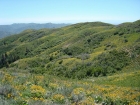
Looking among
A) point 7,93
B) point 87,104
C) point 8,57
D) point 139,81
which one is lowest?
point 8,57

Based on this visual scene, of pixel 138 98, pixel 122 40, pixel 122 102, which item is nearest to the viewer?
pixel 122 102

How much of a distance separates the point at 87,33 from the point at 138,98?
293 ft

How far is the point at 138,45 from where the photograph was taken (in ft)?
138

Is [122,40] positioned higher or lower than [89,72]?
higher

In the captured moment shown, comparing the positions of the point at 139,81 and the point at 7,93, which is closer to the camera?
the point at 7,93

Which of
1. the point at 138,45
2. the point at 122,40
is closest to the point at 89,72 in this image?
the point at 138,45

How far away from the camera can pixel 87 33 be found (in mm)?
99312

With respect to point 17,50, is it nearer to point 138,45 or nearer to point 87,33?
point 87,33

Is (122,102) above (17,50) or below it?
above

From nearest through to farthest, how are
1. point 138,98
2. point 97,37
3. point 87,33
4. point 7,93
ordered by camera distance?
point 7,93 < point 138,98 < point 97,37 < point 87,33

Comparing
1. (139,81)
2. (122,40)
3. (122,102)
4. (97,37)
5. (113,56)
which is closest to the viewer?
(122,102)

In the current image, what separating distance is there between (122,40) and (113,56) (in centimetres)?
1614

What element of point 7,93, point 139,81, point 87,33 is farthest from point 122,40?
point 7,93

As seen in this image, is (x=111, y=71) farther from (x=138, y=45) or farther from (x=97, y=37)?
(x=97, y=37)
